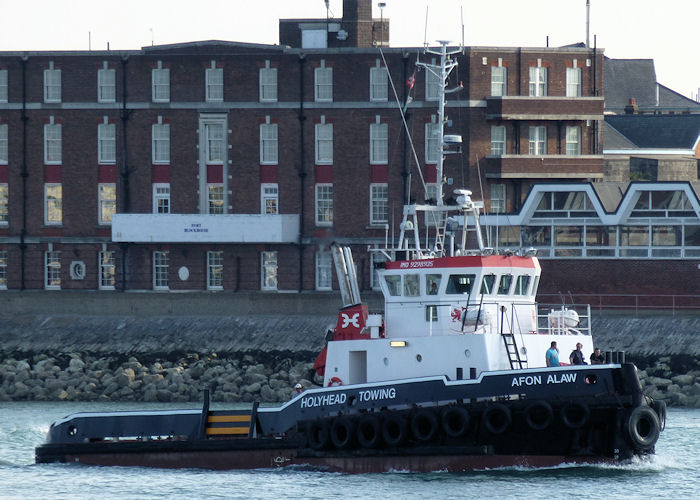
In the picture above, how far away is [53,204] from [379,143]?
14.1 metres

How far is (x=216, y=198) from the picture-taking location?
60.2m

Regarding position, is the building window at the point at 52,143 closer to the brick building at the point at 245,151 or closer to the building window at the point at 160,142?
the brick building at the point at 245,151

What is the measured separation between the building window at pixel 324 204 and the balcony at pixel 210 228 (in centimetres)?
118

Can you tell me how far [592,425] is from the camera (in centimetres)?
2766

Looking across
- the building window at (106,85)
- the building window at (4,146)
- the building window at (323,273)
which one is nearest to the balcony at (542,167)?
the building window at (323,273)

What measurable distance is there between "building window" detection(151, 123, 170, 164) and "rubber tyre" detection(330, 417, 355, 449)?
3252 centimetres

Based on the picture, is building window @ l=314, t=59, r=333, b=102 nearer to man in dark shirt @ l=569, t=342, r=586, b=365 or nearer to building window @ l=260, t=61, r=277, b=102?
building window @ l=260, t=61, r=277, b=102

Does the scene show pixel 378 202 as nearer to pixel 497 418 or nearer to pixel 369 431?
pixel 369 431

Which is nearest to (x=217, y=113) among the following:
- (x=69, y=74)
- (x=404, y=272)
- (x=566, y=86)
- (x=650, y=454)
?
(x=69, y=74)

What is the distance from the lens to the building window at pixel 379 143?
5875 cm

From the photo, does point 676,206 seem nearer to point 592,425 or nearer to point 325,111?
point 325,111

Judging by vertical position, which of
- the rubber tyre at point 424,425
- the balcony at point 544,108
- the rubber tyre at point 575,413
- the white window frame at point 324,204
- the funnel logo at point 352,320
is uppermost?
the balcony at point 544,108

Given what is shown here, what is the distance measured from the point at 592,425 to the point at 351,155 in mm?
32485

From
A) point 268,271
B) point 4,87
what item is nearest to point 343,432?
point 268,271
